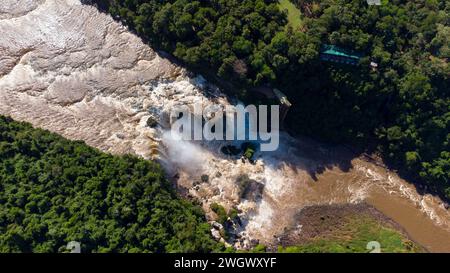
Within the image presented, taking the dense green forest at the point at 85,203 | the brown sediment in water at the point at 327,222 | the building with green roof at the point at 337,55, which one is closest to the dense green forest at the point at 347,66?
the building with green roof at the point at 337,55

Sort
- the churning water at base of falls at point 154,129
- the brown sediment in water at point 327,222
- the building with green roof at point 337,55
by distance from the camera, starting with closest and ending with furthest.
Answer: the brown sediment in water at point 327,222
the building with green roof at point 337,55
the churning water at base of falls at point 154,129

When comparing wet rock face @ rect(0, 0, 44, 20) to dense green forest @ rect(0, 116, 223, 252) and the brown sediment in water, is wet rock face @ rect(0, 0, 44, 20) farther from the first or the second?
the brown sediment in water

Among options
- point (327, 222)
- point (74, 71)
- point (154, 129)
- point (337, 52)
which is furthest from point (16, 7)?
point (327, 222)

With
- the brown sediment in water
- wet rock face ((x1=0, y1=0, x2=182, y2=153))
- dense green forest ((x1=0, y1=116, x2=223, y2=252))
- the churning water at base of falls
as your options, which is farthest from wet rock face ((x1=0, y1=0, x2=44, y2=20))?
the brown sediment in water

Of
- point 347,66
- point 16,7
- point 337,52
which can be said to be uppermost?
point 16,7

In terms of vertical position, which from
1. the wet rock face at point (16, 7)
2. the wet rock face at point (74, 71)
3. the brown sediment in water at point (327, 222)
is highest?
the wet rock face at point (16, 7)

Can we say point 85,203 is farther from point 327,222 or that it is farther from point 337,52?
point 337,52

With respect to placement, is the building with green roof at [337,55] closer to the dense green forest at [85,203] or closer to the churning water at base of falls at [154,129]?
the churning water at base of falls at [154,129]
